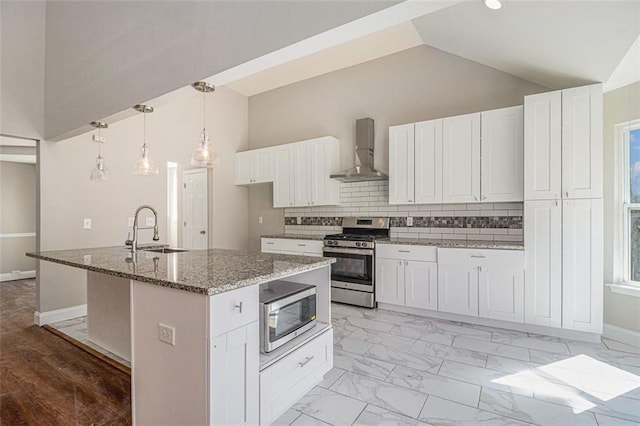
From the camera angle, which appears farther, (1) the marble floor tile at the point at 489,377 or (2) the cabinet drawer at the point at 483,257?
(2) the cabinet drawer at the point at 483,257

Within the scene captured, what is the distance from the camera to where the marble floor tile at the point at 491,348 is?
278cm

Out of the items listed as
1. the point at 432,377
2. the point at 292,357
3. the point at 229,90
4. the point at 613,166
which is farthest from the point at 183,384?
the point at 229,90

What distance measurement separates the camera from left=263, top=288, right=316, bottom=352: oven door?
183 centimetres

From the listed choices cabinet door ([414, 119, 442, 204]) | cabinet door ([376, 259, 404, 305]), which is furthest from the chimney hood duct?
cabinet door ([376, 259, 404, 305])

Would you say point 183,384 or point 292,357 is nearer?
point 183,384

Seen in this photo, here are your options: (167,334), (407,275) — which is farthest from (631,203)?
(167,334)

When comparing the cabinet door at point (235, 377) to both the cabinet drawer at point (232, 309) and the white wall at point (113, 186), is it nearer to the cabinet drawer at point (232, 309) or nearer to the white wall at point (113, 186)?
the cabinet drawer at point (232, 309)

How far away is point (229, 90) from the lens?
578cm

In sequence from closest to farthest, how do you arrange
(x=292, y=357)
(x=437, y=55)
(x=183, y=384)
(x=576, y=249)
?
(x=183, y=384), (x=292, y=357), (x=576, y=249), (x=437, y=55)

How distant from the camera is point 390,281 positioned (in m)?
3.96

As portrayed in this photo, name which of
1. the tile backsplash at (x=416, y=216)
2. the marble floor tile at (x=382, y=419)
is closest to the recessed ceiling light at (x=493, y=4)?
the tile backsplash at (x=416, y=216)

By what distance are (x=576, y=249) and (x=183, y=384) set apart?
132 inches

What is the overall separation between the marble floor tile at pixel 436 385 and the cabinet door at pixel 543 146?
196 centimetres

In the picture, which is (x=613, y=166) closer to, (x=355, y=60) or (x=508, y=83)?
(x=508, y=83)
